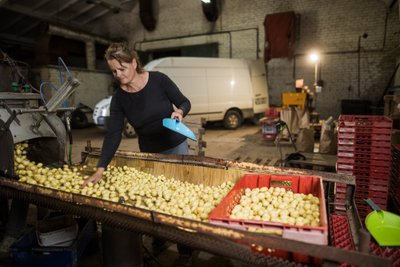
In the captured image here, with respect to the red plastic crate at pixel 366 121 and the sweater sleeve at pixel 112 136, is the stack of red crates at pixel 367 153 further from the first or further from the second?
the sweater sleeve at pixel 112 136

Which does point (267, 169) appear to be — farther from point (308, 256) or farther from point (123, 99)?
point (123, 99)

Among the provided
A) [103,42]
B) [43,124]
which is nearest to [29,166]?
[43,124]

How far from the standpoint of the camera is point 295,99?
7223mm

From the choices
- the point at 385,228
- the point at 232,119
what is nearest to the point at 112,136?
the point at 385,228

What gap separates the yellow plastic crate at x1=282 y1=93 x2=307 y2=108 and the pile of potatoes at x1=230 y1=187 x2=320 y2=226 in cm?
570

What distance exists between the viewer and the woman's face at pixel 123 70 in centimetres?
217

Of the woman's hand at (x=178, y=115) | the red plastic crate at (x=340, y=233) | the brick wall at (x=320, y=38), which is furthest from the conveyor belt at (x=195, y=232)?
the brick wall at (x=320, y=38)

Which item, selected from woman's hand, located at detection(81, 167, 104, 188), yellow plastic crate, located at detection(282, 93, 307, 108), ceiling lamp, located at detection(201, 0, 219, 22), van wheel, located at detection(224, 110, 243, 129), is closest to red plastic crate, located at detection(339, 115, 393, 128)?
woman's hand, located at detection(81, 167, 104, 188)

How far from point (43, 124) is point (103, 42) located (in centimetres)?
1214

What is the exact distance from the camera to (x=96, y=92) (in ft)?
43.4

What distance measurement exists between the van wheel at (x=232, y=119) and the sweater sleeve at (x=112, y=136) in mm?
8154

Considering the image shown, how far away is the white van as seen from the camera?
8.87 metres

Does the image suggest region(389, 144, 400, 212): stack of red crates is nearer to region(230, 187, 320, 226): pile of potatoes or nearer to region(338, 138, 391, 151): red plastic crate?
region(338, 138, 391, 151): red plastic crate

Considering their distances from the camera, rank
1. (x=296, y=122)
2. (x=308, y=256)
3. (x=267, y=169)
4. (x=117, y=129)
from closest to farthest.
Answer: (x=308, y=256) < (x=267, y=169) < (x=117, y=129) < (x=296, y=122)
